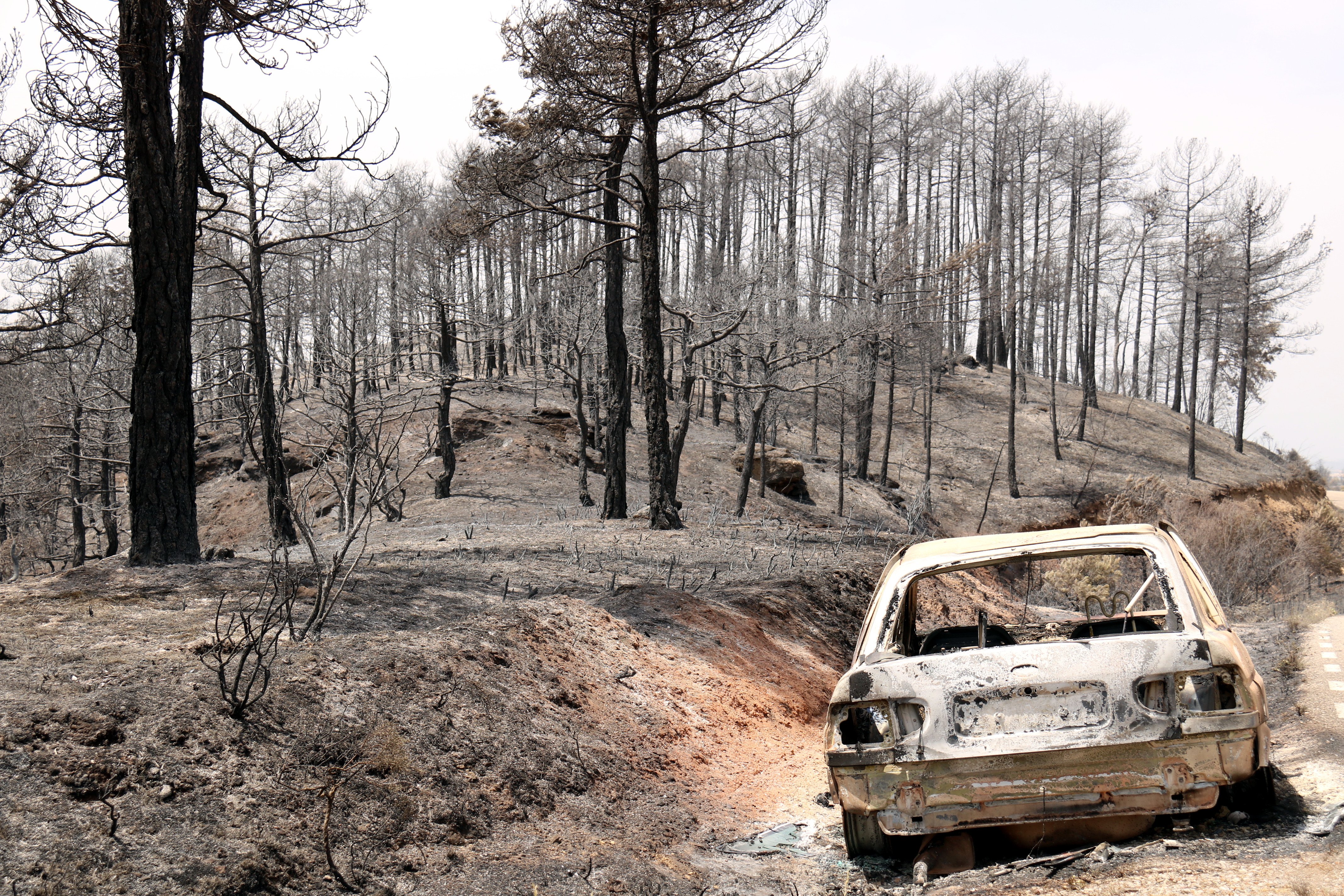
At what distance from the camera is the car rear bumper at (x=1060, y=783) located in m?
3.67

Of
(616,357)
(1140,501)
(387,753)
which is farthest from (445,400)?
(387,753)

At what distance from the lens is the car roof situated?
4.59 metres

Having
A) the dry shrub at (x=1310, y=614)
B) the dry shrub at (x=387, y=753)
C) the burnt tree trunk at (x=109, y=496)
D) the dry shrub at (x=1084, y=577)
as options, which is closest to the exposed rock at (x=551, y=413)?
the burnt tree trunk at (x=109, y=496)

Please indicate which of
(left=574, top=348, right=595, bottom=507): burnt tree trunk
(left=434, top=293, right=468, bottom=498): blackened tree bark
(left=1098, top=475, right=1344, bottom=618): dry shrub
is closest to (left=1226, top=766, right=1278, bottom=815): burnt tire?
(left=1098, top=475, right=1344, bottom=618): dry shrub

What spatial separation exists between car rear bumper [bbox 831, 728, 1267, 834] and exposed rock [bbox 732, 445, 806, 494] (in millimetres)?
28139

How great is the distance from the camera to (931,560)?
4.77 meters

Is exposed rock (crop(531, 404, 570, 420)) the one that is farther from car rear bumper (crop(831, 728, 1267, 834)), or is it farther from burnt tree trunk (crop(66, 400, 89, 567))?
car rear bumper (crop(831, 728, 1267, 834))

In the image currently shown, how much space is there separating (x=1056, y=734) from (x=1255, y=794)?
3.27 feet

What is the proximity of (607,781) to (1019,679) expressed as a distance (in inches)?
107

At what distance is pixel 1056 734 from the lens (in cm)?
378

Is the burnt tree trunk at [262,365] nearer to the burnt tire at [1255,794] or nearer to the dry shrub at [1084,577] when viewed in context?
the burnt tire at [1255,794]

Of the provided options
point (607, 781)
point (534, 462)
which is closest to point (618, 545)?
point (607, 781)

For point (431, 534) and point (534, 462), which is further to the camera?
point (534, 462)

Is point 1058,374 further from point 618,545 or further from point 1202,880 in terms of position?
point 1202,880
